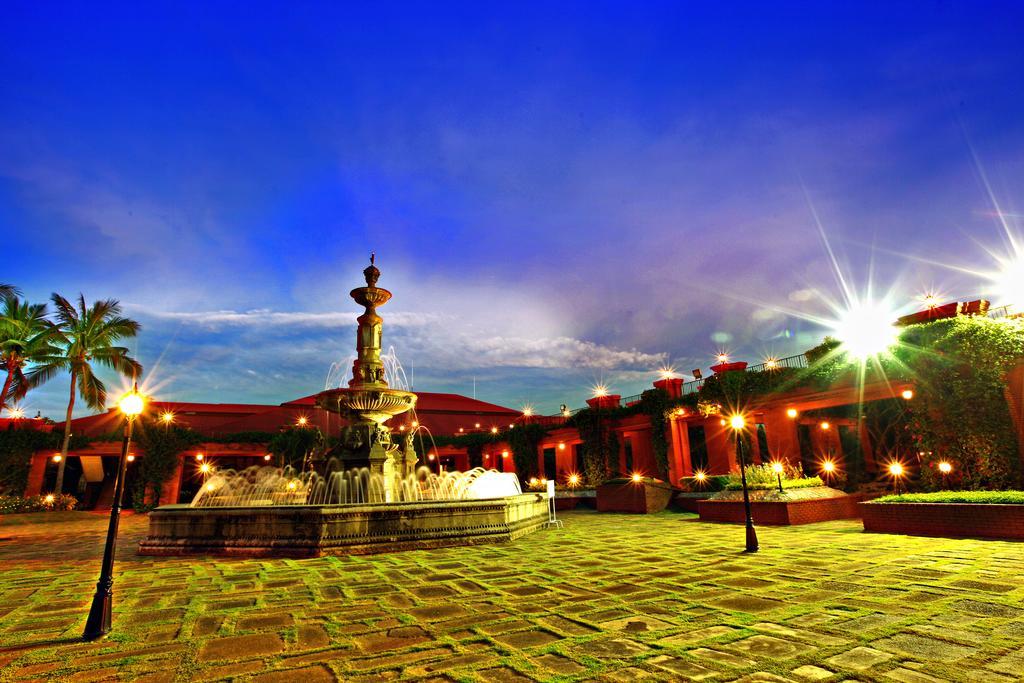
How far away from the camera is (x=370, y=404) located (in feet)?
42.3

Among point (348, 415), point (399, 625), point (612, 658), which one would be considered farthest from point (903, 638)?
point (348, 415)

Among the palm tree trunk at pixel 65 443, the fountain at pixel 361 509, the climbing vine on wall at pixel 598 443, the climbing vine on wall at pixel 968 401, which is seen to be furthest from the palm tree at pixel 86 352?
the climbing vine on wall at pixel 968 401

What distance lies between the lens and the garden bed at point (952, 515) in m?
9.11

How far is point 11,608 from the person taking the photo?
5.73m

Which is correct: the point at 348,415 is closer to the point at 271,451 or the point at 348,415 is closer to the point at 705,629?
the point at 705,629

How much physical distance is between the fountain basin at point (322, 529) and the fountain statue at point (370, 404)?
9.88 ft

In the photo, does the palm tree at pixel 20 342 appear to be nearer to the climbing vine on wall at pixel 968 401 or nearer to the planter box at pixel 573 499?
the planter box at pixel 573 499

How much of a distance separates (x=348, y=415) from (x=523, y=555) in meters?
6.78

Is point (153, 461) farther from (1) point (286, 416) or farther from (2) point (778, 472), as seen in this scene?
(2) point (778, 472)

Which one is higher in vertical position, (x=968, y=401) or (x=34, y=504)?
(x=968, y=401)

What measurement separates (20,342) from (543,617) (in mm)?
29298

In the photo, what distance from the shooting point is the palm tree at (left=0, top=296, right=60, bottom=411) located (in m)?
22.5

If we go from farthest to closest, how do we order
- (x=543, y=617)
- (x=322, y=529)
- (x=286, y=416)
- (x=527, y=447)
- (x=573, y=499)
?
(x=286, y=416) → (x=527, y=447) → (x=573, y=499) → (x=322, y=529) → (x=543, y=617)

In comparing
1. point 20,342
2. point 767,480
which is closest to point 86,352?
point 20,342
